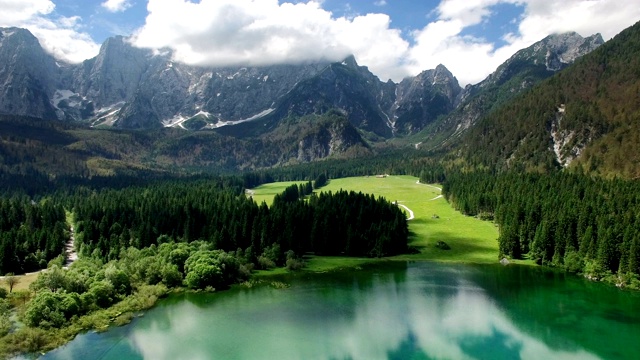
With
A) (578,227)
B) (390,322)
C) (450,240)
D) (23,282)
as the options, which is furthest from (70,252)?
(578,227)

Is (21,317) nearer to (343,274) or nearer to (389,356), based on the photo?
(389,356)

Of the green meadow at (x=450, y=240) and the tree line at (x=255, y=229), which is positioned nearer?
the tree line at (x=255, y=229)

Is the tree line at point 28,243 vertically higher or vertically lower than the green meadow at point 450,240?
higher

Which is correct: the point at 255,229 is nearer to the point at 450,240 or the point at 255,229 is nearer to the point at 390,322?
the point at 390,322

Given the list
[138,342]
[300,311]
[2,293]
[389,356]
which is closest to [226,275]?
[300,311]

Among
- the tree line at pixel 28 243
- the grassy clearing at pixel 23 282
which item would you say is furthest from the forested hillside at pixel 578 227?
the tree line at pixel 28 243

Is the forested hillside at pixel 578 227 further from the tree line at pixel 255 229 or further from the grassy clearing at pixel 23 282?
the grassy clearing at pixel 23 282

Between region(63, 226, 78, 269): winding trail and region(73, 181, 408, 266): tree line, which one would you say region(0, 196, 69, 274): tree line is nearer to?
region(63, 226, 78, 269): winding trail

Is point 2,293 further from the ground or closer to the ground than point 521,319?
further from the ground
